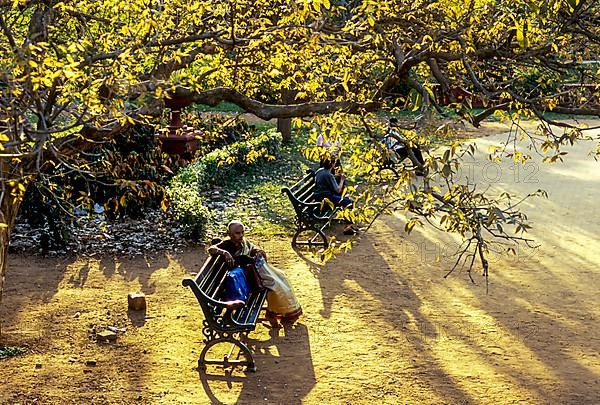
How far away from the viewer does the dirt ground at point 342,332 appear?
7.37m

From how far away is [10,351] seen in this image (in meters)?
8.04

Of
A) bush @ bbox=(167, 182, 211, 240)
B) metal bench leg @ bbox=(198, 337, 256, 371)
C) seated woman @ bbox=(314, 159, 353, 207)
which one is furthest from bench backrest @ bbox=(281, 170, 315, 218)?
metal bench leg @ bbox=(198, 337, 256, 371)

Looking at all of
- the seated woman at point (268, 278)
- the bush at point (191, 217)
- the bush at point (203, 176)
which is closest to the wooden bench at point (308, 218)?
the bush at point (203, 176)

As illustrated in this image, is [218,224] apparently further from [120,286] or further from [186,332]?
[186,332]

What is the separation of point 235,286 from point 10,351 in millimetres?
2299

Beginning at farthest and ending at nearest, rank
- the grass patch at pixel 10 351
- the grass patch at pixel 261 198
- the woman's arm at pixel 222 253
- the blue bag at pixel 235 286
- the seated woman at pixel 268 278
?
the grass patch at pixel 261 198, the seated woman at pixel 268 278, the woman's arm at pixel 222 253, the blue bag at pixel 235 286, the grass patch at pixel 10 351

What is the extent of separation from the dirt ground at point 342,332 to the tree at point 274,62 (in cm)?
140

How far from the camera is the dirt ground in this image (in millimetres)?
7371

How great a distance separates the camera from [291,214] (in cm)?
1373

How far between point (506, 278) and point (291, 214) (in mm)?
4328

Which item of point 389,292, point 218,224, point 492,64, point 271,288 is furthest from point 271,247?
point 492,64

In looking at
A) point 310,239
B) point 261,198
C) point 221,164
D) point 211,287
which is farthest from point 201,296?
point 221,164

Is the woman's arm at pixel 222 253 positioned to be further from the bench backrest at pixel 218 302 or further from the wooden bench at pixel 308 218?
the wooden bench at pixel 308 218

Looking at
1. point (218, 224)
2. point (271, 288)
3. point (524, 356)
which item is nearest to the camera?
point (524, 356)
